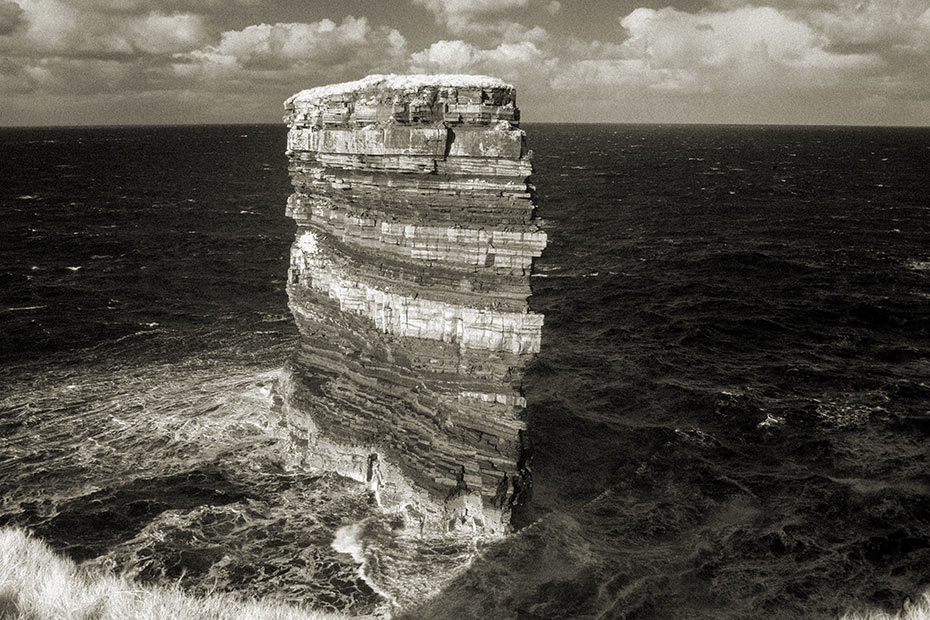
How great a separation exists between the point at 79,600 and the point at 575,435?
21.7 metres

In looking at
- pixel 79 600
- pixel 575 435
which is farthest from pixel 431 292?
pixel 79 600

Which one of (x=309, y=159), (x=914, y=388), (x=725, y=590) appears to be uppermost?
(x=309, y=159)

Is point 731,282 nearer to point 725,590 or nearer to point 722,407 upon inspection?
point 722,407

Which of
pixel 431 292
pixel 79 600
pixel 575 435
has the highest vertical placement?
pixel 431 292

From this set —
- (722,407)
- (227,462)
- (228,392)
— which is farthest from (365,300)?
(722,407)

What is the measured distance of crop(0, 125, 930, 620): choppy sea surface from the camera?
22.5 metres

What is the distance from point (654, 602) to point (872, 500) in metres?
11.6

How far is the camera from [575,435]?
31922mm

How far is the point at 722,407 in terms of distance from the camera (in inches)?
1359

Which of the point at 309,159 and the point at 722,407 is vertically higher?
the point at 309,159

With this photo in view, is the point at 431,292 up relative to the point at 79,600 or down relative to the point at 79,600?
up

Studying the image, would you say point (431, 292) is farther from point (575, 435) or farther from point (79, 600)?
point (79, 600)

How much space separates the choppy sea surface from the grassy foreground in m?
4.86

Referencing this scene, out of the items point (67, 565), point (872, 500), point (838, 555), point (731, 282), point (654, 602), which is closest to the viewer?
point (67, 565)
